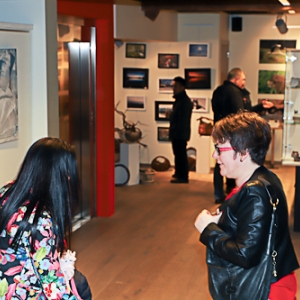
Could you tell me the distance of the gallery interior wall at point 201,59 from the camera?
35.4 ft

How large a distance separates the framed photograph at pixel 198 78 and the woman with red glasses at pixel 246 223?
836 centimetres

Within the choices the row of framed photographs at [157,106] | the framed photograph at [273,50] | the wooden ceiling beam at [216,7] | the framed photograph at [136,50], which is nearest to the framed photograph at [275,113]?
the framed photograph at [273,50]

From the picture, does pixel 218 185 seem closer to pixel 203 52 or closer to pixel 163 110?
pixel 163 110

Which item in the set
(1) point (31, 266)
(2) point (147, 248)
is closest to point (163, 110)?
(2) point (147, 248)

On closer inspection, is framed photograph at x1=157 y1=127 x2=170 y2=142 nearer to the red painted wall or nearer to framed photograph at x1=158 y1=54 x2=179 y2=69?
framed photograph at x1=158 y1=54 x2=179 y2=69

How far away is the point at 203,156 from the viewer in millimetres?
10766

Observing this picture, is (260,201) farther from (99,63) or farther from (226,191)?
(226,191)

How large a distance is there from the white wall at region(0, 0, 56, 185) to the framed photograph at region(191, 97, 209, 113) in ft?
21.2

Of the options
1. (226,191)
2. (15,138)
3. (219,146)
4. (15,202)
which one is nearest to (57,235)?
(15,202)

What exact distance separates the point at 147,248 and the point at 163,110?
5.30 meters

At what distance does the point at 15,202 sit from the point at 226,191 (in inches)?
272

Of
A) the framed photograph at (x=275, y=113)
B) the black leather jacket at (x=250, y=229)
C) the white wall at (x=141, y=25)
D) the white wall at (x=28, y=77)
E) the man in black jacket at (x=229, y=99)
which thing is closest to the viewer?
the black leather jacket at (x=250, y=229)

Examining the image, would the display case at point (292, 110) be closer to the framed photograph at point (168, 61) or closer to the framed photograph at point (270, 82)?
the framed photograph at point (168, 61)

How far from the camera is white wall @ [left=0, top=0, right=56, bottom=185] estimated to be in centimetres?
441
